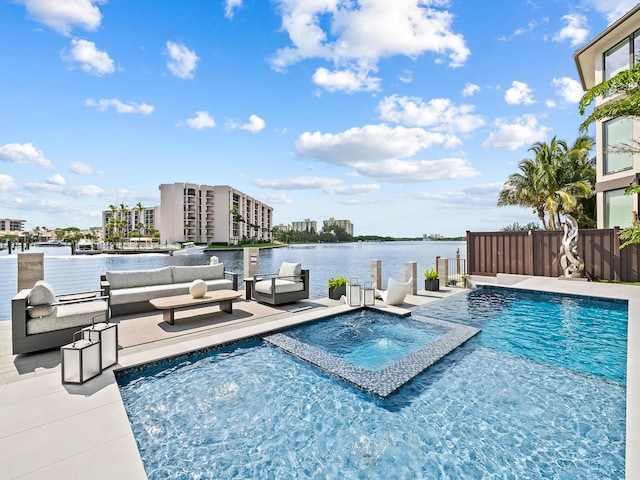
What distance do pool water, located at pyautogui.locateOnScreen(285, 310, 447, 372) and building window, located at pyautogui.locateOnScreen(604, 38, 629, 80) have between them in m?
12.1

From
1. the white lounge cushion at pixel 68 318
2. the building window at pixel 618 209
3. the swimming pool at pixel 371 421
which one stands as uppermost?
the building window at pixel 618 209

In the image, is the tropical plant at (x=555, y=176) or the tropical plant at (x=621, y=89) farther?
the tropical plant at (x=555, y=176)

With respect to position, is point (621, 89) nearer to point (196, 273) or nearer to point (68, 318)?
point (196, 273)

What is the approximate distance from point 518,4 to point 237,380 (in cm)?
1143

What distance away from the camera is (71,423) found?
2250 mm

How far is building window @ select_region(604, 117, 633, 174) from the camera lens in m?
10.2

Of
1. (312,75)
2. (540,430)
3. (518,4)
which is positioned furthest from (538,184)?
(540,430)

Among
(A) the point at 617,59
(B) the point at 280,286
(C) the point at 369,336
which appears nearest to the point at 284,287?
(B) the point at 280,286

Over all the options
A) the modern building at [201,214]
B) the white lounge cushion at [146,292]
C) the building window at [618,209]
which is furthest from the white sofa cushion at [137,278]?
the modern building at [201,214]

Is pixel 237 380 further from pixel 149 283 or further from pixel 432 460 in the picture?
pixel 149 283

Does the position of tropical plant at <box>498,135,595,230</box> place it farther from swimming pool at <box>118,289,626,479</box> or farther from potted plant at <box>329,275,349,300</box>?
swimming pool at <box>118,289,626,479</box>

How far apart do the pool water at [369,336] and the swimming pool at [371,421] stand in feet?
2.23

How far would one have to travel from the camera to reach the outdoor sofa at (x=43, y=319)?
3583mm

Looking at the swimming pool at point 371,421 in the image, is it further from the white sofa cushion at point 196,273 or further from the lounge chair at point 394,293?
the white sofa cushion at point 196,273
